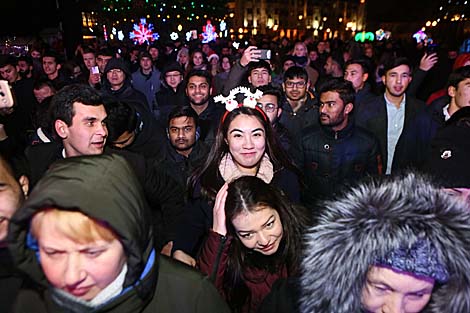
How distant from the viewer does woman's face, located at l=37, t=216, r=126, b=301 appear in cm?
152

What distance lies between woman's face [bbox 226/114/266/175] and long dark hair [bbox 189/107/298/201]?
0.08 m

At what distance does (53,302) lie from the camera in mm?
1718

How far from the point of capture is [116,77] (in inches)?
270

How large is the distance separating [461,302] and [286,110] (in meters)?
4.11

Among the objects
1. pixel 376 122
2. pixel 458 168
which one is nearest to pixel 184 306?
pixel 458 168

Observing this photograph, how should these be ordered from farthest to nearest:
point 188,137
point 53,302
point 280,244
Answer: point 188,137 → point 280,244 → point 53,302

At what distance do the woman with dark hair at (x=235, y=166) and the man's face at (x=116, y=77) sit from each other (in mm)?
3988

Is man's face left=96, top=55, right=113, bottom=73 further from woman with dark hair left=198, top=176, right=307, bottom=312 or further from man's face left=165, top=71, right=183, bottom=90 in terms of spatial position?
woman with dark hair left=198, top=176, right=307, bottom=312

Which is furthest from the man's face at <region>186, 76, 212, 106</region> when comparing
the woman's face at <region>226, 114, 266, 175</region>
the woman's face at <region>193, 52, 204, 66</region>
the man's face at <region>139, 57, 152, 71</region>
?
the woman's face at <region>193, 52, 204, 66</region>

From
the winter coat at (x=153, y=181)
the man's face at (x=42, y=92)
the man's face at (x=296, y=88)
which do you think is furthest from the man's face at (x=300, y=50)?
the winter coat at (x=153, y=181)

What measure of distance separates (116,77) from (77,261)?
19.0ft

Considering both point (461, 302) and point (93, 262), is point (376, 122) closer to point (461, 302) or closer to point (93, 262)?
point (461, 302)

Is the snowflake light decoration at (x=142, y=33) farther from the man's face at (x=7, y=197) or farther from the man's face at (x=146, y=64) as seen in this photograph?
the man's face at (x=7, y=197)

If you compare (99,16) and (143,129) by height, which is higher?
(99,16)
